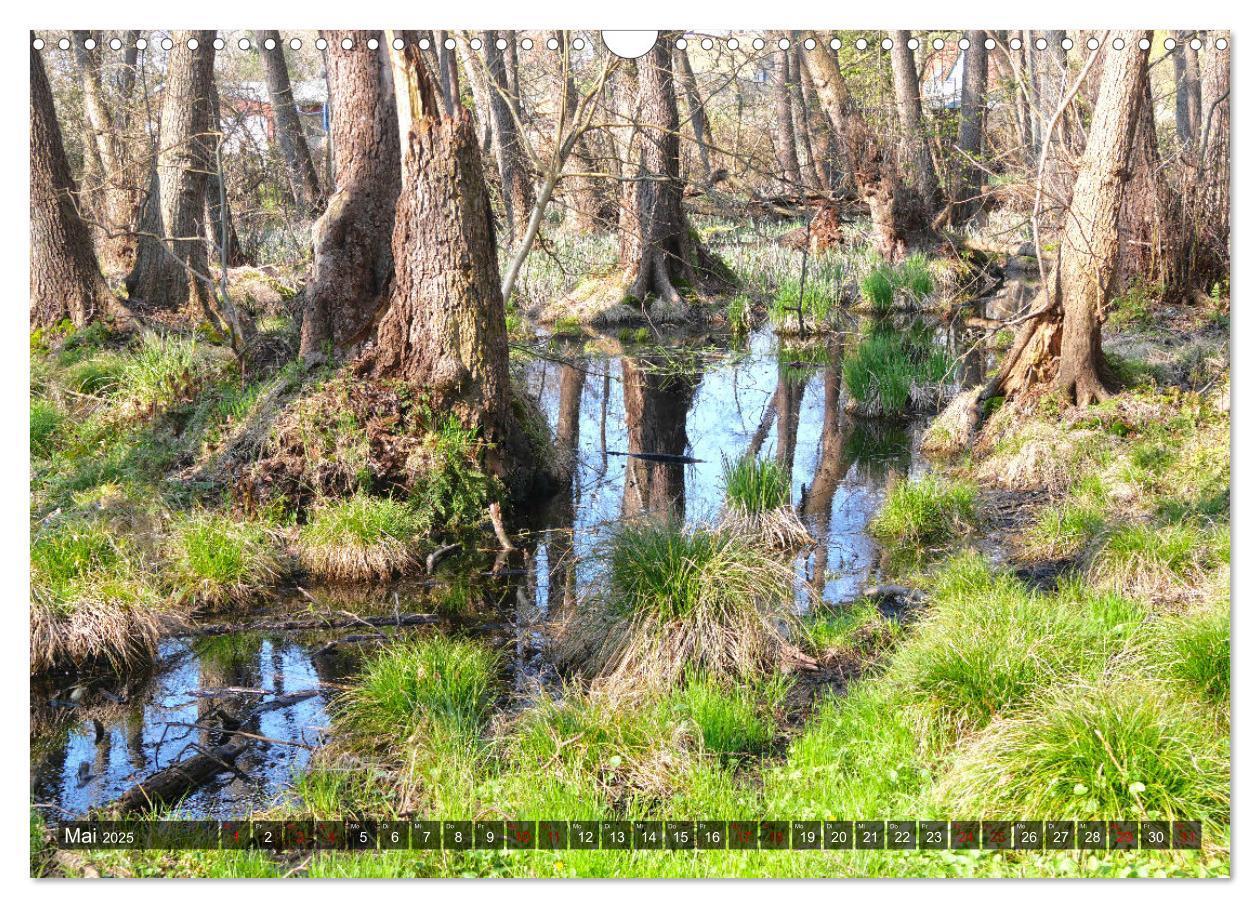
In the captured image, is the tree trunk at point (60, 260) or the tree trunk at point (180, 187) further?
the tree trunk at point (180, 187)

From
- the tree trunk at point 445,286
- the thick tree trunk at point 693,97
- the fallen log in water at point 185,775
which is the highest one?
the thick tree trunk at point 693,97

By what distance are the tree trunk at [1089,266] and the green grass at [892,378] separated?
1660 mm

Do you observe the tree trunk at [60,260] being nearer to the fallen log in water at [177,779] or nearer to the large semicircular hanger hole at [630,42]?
the fallen log in water at [177,779]

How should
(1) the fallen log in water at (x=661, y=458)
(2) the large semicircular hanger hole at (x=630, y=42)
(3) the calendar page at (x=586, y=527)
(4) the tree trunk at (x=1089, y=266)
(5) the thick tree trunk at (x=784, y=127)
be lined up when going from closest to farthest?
1. (2) the large semicircular hanger hole at (x=630, y=42)
2. (3) the calendar page at (x=586, y=527)
3. (4) the tree trunk at (x=1089, y=266)
4. (1) the fallen log in water at (x=661, y=458)
5. (5) the thick tree trunk at (x=784, y=127)

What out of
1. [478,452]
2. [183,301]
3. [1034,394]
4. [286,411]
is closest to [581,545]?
[478,452]

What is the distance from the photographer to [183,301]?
13.3 metres

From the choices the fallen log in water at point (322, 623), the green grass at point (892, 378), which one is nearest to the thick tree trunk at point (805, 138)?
the green grass at point (892, 378)

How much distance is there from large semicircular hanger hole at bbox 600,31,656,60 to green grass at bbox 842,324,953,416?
856 cm

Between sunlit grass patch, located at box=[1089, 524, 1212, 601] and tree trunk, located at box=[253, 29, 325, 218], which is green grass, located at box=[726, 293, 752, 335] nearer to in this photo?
tree trunk, located at box=[253, 29, 325, 218]

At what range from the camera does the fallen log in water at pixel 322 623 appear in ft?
23.3

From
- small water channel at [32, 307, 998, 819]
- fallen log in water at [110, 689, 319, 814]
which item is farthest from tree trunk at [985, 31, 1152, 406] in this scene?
fallen log in water at [110, 689, 319, 814]

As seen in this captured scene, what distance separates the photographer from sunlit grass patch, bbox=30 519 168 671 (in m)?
6.40

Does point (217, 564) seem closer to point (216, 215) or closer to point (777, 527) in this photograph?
point (777, 527)

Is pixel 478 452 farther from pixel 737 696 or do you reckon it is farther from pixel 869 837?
pixel 869 837
